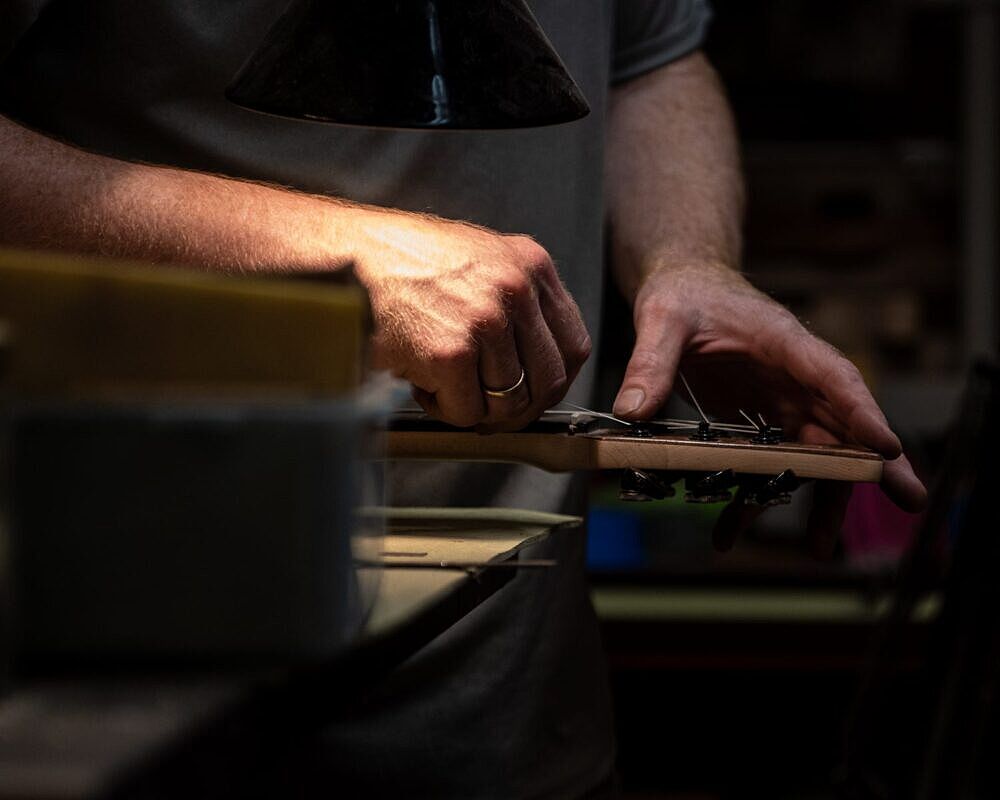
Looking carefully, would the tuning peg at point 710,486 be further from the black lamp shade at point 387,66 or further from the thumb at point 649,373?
the black lamp shade at point 387,66

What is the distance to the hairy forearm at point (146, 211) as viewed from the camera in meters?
0.95

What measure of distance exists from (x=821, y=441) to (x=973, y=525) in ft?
1.78

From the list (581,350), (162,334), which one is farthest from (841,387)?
(162,334)

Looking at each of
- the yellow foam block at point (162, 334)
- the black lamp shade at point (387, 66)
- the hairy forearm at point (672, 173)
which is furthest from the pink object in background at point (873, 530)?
the yellow foam block at point (162, 334)

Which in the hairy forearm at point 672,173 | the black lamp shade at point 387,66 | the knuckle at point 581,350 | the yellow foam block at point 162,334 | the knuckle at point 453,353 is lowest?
the hairy forearm at point 672,173

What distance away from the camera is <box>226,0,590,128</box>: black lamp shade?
919 millimetres

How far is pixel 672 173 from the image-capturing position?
5.09ft

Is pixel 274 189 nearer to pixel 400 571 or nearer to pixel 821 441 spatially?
pixel 400 571

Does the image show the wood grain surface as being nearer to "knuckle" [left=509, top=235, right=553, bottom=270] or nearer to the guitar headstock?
the guitar headstock

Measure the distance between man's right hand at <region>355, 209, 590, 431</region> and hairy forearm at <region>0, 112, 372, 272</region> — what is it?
0.15ft

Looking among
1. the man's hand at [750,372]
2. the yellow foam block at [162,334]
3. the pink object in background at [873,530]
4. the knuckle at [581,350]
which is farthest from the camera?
the pink object in background at [873,530]

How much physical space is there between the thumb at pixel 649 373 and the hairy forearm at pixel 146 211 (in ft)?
0.88

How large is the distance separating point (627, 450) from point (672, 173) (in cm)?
67

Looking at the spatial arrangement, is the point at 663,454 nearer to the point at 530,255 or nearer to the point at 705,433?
the point at 705,433
